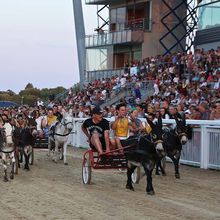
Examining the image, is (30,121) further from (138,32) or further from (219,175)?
(138,32)

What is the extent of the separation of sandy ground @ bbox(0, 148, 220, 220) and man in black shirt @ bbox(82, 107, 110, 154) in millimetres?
994

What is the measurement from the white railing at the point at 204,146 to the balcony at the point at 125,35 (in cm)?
2994

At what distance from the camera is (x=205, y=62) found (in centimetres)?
2719

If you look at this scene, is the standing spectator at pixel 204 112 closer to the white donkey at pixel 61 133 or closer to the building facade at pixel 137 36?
the white donkey at pixel 61 133

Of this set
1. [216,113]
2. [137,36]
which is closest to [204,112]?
[216,113]

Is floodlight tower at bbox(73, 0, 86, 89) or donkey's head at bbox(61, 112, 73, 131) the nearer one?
donkey's head at bbox(61, 112, 73, 131)

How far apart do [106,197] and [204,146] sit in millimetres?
6597

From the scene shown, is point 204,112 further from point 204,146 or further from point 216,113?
point 204,146

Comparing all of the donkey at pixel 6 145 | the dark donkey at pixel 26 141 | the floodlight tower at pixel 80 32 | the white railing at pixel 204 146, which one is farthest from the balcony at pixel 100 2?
the donkey at pixel 6 145

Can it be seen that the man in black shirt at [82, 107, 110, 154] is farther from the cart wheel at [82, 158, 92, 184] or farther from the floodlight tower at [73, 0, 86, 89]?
the floodlight tower at [73, 0, 86, 89]

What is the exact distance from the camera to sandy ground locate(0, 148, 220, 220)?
10227 millimetres

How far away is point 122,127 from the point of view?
47.7 feet

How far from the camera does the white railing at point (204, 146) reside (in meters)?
17.5

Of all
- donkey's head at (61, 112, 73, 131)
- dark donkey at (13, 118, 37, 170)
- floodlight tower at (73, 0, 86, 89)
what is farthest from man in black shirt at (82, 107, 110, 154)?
floodlight tower at (73, 0, 86, 89)
